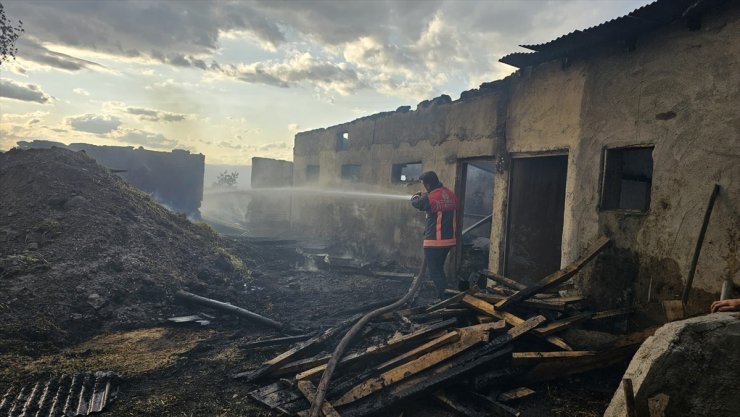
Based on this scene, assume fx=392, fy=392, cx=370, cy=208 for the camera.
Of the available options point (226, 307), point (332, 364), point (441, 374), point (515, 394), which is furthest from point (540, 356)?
point (226, 307)

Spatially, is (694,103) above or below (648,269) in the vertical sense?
above

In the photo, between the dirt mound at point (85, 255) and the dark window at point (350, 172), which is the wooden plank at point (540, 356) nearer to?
the dirt mound at point (85, 255)

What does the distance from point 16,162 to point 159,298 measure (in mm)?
6531

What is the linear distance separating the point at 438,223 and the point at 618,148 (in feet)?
9.45

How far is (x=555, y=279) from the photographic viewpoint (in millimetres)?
4914

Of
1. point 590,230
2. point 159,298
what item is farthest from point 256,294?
point 590,230

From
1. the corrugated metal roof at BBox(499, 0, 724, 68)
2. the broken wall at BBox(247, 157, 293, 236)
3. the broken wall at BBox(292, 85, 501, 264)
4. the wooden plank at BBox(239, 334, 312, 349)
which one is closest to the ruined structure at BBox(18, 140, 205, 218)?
the broken wall at BBox(247, 157, 293, 236)

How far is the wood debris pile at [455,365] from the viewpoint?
3699mm

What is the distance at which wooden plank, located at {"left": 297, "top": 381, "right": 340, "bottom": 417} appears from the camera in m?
3.44

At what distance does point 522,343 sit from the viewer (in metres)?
4.30

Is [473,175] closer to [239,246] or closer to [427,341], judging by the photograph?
[239,246]

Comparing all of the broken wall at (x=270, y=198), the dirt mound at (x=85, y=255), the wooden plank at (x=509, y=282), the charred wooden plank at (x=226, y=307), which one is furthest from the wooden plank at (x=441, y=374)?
the broken wall at (x=270, y=198)

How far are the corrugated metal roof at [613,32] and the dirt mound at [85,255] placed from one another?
6519 mm

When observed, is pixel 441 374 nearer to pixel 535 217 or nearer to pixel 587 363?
pixel 587 363
